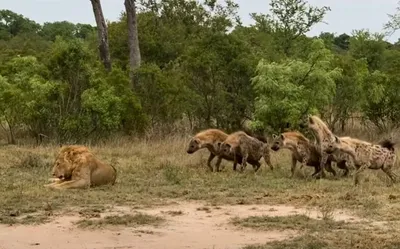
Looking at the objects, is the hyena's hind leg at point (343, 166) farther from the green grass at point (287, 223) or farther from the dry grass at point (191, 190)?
the green grass at point (287, 223)

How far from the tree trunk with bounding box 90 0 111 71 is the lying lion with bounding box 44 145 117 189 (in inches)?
523

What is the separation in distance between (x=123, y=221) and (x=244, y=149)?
6.37 meters

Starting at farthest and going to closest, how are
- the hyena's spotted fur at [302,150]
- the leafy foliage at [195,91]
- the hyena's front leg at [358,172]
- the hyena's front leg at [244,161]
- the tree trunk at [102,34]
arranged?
the tree trunk at [102,34]
the leafy foliage at [195,91]
the hyena's front leg at [244,161]
the hyena's spotted fur at [302,150]
the hyena's front leg at [358,172]

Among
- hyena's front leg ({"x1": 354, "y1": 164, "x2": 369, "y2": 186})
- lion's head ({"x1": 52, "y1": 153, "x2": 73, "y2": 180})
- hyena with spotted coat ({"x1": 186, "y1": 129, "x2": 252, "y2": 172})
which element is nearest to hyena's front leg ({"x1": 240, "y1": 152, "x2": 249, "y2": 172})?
hyena with spotted coat ({"x1": 186, "y1": 129, "x2": 252, "y2": 172})

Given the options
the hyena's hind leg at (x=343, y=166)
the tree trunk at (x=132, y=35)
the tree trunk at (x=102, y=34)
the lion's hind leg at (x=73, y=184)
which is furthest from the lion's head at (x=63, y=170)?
the tree trunk at (x=132, y=35)

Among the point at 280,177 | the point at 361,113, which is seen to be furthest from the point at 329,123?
the point at 280,177

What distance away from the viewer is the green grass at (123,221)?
1020 centimetres

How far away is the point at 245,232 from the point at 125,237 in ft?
5.23

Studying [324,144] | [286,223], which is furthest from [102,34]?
[286,223]

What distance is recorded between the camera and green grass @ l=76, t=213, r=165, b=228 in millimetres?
10195

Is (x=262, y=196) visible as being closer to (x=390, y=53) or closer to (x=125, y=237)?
(x=125, y=237)

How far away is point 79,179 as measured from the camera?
1357cm

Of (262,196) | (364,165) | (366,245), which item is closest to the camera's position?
(366,245)

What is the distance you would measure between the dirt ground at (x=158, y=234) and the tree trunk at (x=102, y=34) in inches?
647
